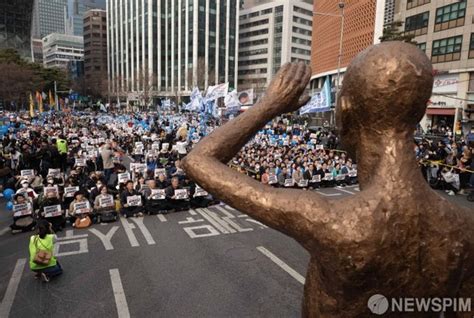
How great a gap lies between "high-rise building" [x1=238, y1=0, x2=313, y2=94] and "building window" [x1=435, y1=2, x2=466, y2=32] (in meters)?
49.5

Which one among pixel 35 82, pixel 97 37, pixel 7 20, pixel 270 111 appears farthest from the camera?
pixel 97 37

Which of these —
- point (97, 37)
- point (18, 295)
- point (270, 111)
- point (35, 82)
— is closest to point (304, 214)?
point (270, 111)

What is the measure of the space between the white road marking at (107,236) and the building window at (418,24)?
35352 millimetres

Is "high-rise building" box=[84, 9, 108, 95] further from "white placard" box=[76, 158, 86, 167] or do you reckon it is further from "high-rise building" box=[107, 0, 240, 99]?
"white placard" box=[76, 158, 86, 167]

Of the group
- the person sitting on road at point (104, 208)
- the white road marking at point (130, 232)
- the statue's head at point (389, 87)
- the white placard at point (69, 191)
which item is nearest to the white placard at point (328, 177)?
the white road marking at point (130, 232)

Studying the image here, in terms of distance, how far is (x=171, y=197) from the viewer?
11547mm

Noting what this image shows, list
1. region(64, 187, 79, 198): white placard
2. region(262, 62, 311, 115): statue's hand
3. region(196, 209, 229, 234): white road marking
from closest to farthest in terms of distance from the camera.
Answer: region(262, 62, 311, 115): statue's hand < region(196, 209, 229, 234): white road marking < region(64, 187, 79, 198): white placard

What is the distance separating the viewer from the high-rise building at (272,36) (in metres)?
83.8

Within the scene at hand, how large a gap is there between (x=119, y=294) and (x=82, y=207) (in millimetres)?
4543

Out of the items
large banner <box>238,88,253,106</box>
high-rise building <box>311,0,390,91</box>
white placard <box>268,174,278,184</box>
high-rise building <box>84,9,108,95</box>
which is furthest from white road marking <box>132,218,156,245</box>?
high-rise building <box>84,9,108,95</box>

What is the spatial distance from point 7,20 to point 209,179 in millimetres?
87416

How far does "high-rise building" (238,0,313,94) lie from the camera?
275ft

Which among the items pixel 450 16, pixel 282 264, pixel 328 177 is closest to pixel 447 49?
pixel 450 16

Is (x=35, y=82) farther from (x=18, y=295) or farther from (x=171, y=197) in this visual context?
(x=18, y=295)
